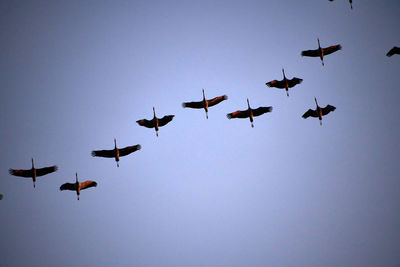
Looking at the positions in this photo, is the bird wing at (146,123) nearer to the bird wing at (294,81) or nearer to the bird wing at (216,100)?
the bird wing at (216,100)

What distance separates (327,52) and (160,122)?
20.2 meters

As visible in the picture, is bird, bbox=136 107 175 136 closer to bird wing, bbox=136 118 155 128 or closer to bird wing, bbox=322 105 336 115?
bird wing, bbox=136 118 155 128

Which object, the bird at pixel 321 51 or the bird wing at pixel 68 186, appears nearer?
the bird wing at pixel 68 186

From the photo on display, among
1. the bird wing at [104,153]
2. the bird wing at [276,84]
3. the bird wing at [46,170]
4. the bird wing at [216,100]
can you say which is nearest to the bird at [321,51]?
the bird wing at [276,84]

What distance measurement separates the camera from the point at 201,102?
37.7 m

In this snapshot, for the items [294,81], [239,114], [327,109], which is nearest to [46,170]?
[239,114]

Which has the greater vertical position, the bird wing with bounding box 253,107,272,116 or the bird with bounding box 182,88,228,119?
the bird with bounding box 182,88,228,119

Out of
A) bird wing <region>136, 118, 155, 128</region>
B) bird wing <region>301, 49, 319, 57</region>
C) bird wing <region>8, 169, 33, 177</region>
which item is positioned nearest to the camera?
bird wing <region>8, 169, 33, 177</region>

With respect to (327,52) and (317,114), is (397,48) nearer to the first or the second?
(327,52)

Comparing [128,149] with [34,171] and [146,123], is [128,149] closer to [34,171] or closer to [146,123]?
[146,123]

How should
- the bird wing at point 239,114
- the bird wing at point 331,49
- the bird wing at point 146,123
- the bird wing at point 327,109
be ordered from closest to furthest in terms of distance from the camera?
the bird wing at point 146,123 → the bird wing at point 239,114 → the bird wing at point 331,49 → the bird wing at point 327,109

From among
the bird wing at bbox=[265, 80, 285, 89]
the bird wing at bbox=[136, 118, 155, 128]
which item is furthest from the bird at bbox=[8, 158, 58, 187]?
the bird wing at bbox=[265, 80, 285, 89]

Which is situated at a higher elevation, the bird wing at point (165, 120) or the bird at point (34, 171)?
the bird wing at point (165, 120)

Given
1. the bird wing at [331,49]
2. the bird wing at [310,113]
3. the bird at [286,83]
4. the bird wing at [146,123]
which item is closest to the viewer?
the bird wing at [146,123]
